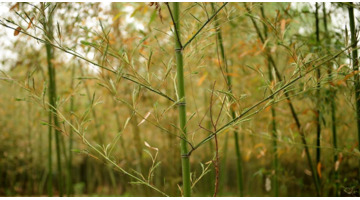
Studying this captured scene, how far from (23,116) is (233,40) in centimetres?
528

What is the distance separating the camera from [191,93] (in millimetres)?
4324

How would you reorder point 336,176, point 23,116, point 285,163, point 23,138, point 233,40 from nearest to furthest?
point 336,176 → point 233,40 → point 285,163 → point 23,116 → point 23,138

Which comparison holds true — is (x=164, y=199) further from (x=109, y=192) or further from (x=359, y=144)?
(x=109, y=192)

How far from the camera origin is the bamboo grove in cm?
93

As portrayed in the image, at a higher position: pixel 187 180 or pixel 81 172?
pixel 187 180

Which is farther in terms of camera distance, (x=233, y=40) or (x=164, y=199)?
(x=233, y=40)

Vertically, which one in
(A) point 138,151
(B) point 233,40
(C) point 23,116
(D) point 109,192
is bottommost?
(D) point 109,192

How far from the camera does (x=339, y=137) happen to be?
10.4 ft

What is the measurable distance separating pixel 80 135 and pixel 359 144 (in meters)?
1.51

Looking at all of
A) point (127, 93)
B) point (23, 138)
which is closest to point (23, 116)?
point (23, 138)

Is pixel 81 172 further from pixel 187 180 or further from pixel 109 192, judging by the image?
pixel 187 180

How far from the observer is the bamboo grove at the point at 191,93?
93 cm

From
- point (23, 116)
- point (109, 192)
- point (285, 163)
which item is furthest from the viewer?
point (109, 192)

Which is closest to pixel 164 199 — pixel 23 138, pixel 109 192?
pixel 23 138
